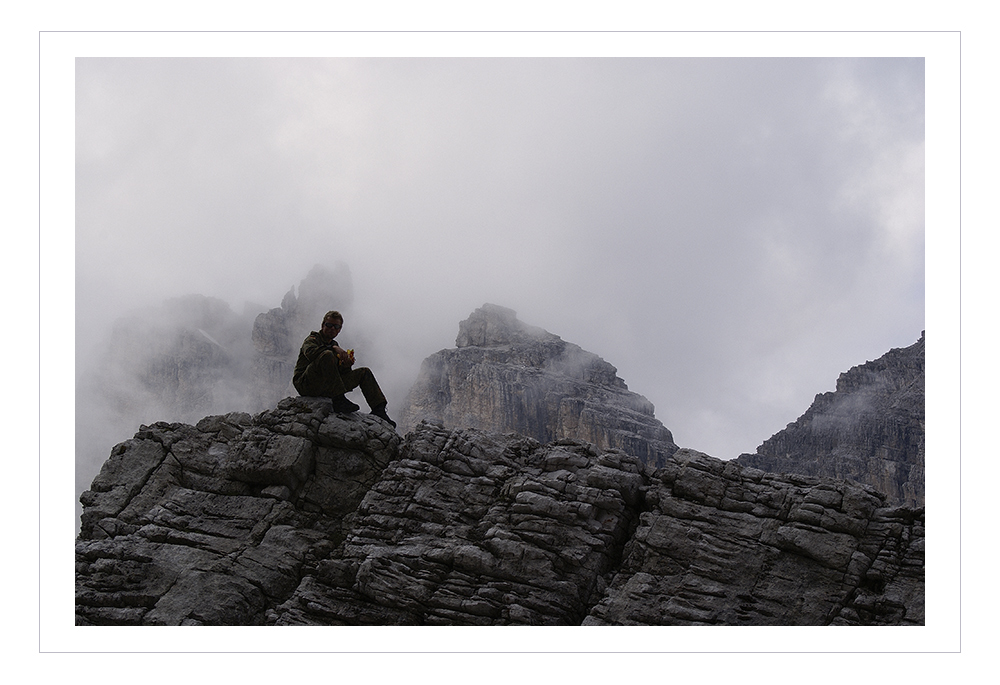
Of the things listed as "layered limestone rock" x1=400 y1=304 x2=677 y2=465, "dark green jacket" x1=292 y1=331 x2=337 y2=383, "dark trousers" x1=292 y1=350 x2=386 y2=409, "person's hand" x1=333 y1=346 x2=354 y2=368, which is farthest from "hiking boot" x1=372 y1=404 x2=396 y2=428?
"layered limestone rock" x1=400 y1=304 x2=677 y2=465

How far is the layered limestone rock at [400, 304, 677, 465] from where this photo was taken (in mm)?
46625

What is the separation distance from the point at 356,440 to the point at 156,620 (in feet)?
17.4

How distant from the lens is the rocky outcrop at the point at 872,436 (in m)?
40.3

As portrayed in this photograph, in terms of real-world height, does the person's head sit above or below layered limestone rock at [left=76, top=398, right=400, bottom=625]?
above

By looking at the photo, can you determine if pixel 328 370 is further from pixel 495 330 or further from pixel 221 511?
pixel 495 330

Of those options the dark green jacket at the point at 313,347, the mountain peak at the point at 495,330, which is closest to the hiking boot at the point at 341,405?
the dark green jacket at the point at 313,347

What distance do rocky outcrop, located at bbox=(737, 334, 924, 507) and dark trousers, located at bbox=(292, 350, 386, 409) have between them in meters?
29.2

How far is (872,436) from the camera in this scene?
42375 millimetres

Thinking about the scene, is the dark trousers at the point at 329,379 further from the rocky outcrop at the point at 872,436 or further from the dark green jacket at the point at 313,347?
the rocky outcrop at the point at 872,436

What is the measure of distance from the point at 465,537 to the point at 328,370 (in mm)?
5095

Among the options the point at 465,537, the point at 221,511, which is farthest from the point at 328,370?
the point at 465,537

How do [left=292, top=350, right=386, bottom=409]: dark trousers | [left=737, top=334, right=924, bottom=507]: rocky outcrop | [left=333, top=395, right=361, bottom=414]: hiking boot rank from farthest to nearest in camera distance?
1. [left=737, top=334, right=924, bottom=507]: rocky outcrop
2. [left=333, top=395, right=361, bottom=414]: hiking boot
3. [left=292, top=350, right=386, bottom=409]: dark trousers

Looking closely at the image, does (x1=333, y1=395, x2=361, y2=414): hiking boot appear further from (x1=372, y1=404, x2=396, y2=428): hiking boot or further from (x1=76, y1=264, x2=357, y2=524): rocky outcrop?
(x1=76, y1=264, x2=357, y2=524): rocky outcrop
